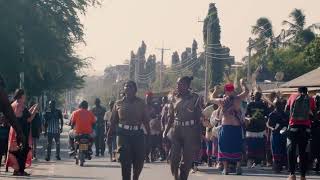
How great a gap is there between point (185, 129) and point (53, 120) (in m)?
11.8

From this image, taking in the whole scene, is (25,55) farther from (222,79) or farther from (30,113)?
(222,79)

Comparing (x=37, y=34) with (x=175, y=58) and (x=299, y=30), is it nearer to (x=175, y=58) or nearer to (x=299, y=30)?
(x=299, y=30)

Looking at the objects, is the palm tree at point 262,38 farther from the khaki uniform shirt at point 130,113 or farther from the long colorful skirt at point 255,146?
the khaki uniform shirt at point 130,113

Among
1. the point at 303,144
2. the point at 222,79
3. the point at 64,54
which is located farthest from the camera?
the point at 222,79

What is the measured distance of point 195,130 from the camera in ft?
51.9

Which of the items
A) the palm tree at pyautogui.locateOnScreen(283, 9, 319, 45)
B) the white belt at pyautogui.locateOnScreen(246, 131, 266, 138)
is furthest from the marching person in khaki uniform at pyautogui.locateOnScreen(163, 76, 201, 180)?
the palm tree at pyautogui.locateOnScreen(283, 9, 319, 45)

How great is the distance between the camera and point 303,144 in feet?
57.3

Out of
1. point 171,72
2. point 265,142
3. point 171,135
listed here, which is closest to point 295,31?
point 171,72

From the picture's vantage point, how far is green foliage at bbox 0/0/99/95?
1478 inches

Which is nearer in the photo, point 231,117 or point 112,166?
point 231,117

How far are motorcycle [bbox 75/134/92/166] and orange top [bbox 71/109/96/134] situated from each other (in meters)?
0.18

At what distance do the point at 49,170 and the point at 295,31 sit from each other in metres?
84.2

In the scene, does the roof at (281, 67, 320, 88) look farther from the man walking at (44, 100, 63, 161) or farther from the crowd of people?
the man walking at (44, 100, 63, 161)

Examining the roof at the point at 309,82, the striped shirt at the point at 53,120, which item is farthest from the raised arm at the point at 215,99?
the roof at the point at 309,82
